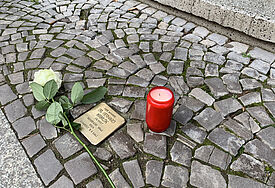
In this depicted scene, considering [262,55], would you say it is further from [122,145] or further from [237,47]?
[122,145]

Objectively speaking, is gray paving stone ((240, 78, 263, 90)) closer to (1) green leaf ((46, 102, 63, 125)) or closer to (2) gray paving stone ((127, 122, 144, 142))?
(2) gray paving stone ((127, 122, 144, 142))

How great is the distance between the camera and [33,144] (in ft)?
6.25

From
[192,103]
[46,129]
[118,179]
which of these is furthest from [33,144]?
[192,103]

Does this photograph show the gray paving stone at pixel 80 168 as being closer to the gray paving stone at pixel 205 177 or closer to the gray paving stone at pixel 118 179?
the gray paving stone at pixel 118 179

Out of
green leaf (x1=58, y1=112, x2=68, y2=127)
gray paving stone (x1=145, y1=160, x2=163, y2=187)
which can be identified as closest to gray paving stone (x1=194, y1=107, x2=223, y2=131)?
gray paving stone (x1=145, y1=160, x2=163, y2=187)

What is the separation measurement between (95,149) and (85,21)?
8.35 feet

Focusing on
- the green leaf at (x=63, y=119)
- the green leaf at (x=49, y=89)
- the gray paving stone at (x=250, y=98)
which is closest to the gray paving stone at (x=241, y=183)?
the gray paving stone at (x=250, y=98)

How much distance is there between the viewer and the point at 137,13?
3.86 metres

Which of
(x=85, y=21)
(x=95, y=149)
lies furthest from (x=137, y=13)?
(x=95, y=149)

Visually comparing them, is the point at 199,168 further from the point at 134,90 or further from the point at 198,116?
the point at 134,90

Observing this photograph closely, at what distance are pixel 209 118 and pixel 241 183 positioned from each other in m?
0.63

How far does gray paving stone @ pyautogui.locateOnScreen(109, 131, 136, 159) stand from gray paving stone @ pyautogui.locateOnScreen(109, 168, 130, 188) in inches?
5.6

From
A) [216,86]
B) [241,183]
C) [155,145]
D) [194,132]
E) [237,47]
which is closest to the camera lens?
[241,183]

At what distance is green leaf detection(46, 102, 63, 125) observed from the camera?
194 cm
